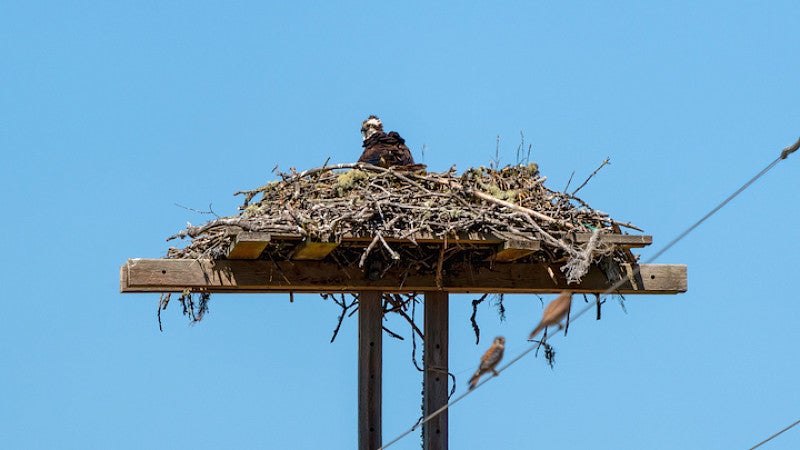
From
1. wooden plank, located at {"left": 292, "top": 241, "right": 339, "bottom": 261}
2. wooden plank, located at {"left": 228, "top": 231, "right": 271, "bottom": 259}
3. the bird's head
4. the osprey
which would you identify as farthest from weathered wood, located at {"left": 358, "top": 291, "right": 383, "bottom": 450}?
the bird's head

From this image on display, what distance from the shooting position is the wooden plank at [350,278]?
9.91 metres

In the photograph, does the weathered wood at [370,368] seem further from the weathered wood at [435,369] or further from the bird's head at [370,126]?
the bird's head at [370,126]

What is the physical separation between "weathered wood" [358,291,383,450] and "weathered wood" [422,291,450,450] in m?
0.27

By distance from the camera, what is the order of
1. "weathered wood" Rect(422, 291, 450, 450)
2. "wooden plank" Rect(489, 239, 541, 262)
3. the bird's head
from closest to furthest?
"wooden plank" Rect(489, 239, 541, 262), "weathered wood" Rect(422, 291, 450, 450), the bird's head

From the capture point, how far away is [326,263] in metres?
10.2

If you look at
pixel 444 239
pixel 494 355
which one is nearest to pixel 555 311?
pixel 494 355

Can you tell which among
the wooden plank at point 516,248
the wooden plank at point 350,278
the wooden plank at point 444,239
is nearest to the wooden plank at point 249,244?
the wooden plank at point 350,278

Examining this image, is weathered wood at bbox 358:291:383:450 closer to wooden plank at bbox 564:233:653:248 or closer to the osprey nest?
the osprey nest

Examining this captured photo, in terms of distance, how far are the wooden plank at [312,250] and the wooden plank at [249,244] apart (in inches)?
8.4

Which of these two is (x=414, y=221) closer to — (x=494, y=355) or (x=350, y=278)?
(x=350, y=278)

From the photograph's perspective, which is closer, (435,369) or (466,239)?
(466,239)

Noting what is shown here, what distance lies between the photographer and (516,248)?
9719 millimetres

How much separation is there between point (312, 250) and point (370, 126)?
3.03 meters

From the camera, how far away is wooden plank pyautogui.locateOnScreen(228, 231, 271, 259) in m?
9.47
